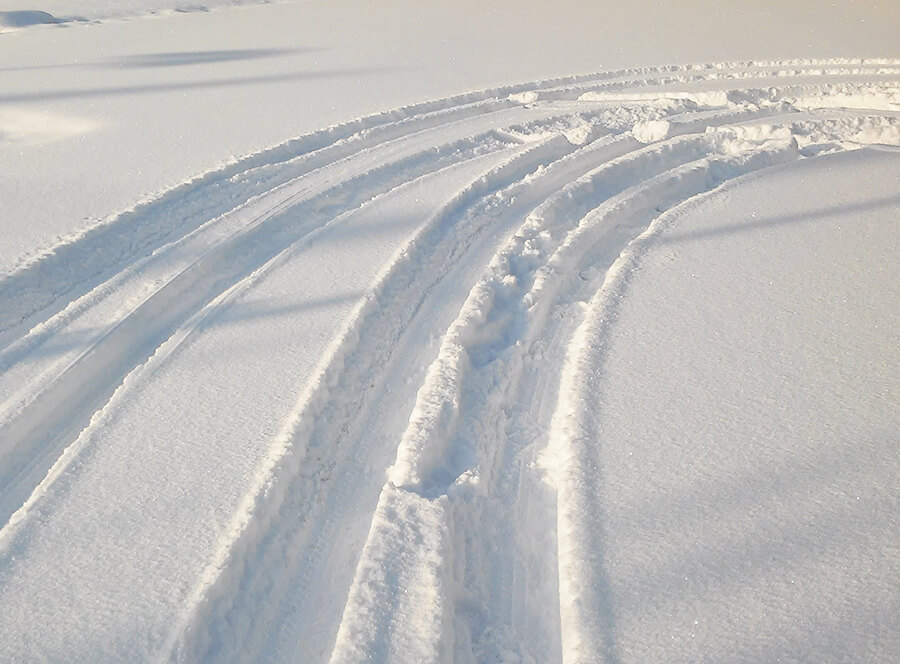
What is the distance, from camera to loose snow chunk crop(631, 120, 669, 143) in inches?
306

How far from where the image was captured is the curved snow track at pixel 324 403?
9.90ft

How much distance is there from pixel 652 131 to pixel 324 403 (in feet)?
16.6

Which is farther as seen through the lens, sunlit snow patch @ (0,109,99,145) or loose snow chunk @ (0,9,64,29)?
loose snow chunk @ (0,9,64,29)

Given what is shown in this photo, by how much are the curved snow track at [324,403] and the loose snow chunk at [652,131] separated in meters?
0.20

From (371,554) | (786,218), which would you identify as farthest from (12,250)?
(786,218)

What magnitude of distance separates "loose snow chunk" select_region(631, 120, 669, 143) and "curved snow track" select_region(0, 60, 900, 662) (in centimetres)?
20

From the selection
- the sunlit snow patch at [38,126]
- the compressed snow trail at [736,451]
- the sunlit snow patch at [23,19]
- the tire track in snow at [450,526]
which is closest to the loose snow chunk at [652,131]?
the compressed snow trail at [736,451]

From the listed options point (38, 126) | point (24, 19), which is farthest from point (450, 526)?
point (24, 19)

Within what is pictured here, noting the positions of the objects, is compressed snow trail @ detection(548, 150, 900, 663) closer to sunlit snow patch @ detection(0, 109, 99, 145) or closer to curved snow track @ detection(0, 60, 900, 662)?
curved snow track @ detection(0, 60, 900, 662)

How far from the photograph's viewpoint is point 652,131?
7.81 metres

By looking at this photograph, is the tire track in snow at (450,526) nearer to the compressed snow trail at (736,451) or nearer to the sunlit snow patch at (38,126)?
the compressed snow trail at (736,451)

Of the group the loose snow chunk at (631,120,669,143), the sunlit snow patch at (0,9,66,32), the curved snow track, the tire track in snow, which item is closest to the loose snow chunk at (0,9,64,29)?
the sunlit snow patch at (0,9,66,32)

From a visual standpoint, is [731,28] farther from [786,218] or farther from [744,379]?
[744,379]

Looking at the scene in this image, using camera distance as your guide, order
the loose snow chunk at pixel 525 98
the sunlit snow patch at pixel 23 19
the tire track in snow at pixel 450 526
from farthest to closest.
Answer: the sunlit snow patch at pixel 23 19 < the loose snow chunk at pixel 525 98 < the tire track in snow at pixel 450 526
